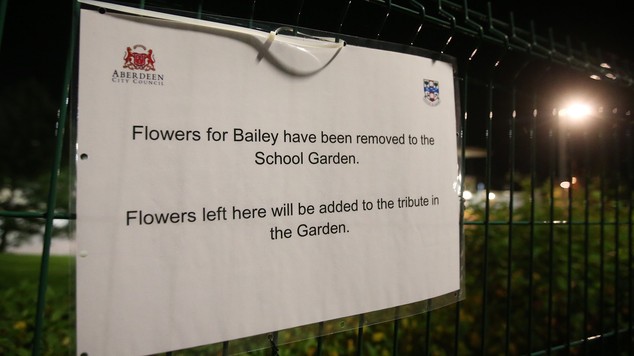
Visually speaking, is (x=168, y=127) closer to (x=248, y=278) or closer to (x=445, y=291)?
(x=248, y=278)

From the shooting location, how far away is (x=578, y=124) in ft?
8.32

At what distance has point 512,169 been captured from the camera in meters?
1.75

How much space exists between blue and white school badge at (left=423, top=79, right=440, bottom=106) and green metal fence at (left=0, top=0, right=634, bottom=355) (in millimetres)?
204

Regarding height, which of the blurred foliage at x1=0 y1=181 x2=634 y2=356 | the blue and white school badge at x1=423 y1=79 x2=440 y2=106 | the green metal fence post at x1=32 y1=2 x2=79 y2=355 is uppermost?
the blue and white school badge at x1=423 y1=79 x2=440 y2=106

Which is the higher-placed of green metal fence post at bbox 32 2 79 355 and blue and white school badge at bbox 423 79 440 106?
blue and white school badge at bbox 423 79 440 106

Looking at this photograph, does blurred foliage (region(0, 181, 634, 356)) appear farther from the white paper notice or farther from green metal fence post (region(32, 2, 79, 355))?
green metal fence post (region(32, 2, 79, 355))

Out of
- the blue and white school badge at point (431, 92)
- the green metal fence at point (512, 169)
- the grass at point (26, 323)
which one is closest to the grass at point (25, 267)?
the grass at point (26, 323)

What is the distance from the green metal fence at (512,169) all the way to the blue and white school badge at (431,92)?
20 cm

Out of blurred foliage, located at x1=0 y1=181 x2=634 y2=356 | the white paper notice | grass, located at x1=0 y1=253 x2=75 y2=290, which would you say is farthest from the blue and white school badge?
grass, located at x1=0 y1=253 x2=75 y2=290

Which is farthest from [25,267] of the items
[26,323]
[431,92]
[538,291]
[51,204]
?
[431,92]

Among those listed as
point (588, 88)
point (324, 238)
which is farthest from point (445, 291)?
point (588, 88)

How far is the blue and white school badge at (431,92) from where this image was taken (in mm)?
1349

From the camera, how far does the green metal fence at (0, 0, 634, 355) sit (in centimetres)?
128

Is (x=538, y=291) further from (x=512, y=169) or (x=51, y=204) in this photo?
(x=51, y=204)
